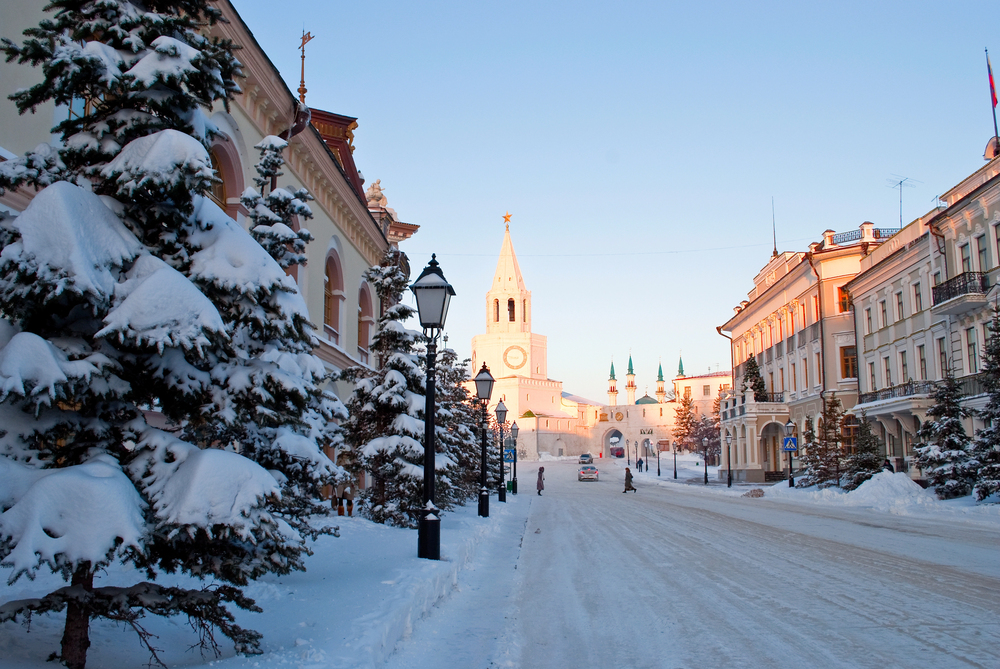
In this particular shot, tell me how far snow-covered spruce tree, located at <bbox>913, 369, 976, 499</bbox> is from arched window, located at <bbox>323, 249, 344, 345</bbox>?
19608 millimetres

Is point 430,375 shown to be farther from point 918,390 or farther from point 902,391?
point 902,391

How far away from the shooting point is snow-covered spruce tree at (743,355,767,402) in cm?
5241

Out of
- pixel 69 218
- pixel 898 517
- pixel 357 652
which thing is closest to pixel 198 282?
pixel 69 218

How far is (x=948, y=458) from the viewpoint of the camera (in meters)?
25.6

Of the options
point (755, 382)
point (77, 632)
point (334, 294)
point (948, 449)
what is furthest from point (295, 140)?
point (755, 382)

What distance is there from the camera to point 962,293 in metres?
29.1

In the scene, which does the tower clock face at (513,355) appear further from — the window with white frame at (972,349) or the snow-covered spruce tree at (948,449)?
the snow-covered spruce tree at (948,449)

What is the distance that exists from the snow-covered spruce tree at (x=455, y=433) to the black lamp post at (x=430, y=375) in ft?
24.6

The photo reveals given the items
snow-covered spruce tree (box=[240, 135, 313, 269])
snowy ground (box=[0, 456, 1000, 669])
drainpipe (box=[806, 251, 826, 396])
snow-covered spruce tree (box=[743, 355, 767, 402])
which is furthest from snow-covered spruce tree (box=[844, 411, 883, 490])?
snow-covered spruce tree (box=[240, 135, 313, 269])

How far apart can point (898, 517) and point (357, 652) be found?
2139 cm

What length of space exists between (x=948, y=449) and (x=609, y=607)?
22.1 metres

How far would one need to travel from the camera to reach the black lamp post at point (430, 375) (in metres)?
10.4

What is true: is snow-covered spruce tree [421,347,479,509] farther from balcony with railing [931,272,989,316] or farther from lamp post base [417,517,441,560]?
balcony with railing [931,272,989,316]

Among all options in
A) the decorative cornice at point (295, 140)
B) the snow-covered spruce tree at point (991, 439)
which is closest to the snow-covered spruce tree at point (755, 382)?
the snow-covered spruce tree at point (991, 439)
